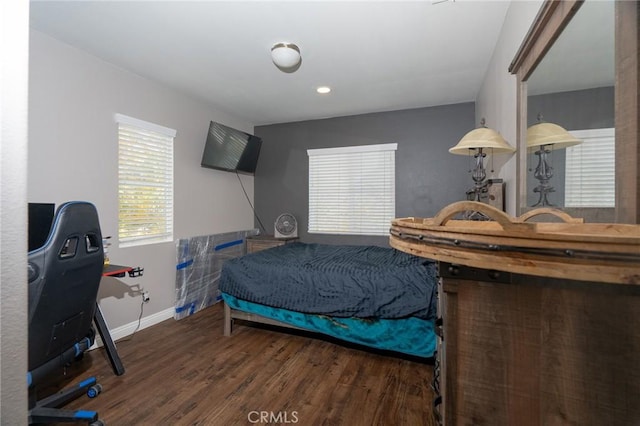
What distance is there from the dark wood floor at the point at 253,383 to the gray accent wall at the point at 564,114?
1.44 m

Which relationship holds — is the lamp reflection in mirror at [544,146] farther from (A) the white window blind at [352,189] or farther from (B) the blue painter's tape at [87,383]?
(B) the blue painter's tape at [87,383]

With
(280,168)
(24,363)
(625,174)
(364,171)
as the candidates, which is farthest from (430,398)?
(280,168)

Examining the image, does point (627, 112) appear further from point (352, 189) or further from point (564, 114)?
point (352, 189)

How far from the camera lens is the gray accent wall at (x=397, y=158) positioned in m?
3.59

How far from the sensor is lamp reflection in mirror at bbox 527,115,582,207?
1053 mm

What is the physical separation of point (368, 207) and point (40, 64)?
3511 mm

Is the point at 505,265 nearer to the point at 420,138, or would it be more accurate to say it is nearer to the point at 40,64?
the point at 40,64

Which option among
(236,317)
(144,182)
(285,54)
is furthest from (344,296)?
(144,182)

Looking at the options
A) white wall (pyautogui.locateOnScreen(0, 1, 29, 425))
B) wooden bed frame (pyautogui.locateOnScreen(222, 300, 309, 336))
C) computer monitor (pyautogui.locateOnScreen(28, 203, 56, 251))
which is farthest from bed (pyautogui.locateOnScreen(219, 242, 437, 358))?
white wall (pyautogui.locateOnScreen(0, 1, 29, 425))

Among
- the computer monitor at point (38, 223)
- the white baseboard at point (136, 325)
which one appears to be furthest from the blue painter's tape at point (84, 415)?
the white baseboard at point (136, 325)

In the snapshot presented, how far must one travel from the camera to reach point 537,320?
1.61 feet

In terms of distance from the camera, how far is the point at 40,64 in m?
2.11

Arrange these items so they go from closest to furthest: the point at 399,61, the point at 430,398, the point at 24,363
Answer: the point at 24,363 → the point at 430,398 → the point at 399,61

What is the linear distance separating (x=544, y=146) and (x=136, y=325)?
11.4ft
